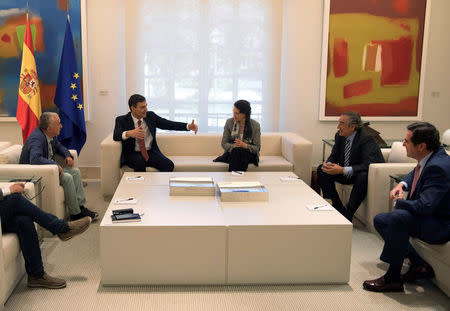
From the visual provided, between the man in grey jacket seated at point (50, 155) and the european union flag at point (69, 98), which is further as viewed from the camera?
the european union flag at point (69, 98)

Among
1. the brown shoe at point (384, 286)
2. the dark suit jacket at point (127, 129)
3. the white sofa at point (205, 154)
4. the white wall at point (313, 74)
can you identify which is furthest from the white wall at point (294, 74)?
the brown shoe at point (384, 286)

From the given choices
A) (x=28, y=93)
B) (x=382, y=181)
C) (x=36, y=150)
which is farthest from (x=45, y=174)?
(x=382, y=181)

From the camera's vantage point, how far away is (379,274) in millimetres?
4133

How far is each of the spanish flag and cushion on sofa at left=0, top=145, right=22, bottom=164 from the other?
1.29 meters

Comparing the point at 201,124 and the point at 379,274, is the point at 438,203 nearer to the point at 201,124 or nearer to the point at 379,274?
the point at 379,274

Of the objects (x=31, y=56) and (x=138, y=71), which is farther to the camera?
(x=138, y=71)

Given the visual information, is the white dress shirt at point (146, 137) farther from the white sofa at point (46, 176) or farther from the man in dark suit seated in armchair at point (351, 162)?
the man in dark suit seated in armchair at point (351, 162)

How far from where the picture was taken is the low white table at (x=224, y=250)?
3.74 metres

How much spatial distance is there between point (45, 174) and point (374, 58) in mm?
5046

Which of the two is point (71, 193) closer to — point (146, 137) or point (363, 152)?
point (146, 137)

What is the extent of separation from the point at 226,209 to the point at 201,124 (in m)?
3.99

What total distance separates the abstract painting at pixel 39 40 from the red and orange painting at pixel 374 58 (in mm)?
3577

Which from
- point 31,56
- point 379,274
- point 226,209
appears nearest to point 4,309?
point 226,209

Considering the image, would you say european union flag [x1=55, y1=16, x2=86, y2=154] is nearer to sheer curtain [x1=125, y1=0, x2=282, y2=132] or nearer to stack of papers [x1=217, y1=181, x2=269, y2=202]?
sheer curtain [x1=125, y1=0, x2=282, y2=132]
